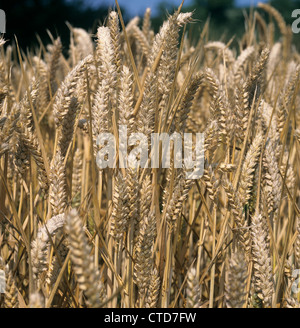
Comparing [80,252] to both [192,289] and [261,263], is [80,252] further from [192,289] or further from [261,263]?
[261,263]

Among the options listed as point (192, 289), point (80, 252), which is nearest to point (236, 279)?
point (192, 289)

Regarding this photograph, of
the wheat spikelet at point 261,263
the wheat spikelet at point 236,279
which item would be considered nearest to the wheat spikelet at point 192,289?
the wheat spikelet at point 236,279

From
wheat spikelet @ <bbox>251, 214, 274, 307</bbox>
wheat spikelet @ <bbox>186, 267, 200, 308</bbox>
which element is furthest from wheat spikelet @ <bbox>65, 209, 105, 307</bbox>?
wheat spikelet @ <bbox>251, 214, 274, 307</bbox>

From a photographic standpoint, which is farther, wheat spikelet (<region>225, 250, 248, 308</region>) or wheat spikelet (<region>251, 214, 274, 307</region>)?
wheat spikelet (<region>251, 214, 274, 307</region>)

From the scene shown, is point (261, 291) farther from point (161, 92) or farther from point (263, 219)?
point (161, 92)

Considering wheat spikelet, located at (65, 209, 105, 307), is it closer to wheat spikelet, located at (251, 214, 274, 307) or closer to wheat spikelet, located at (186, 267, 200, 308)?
wheat spikelet, located at (186, 267, 200, 308)

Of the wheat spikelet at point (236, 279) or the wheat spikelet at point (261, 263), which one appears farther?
the wheat spikelet at point (261, 263)

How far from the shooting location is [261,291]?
2.43ft

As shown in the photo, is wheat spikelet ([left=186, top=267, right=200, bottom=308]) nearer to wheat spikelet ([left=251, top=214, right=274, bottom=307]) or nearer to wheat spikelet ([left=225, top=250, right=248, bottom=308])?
wheat spikelet ([left=225, top=250, right=248, bottom=308])

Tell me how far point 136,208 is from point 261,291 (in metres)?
0.28

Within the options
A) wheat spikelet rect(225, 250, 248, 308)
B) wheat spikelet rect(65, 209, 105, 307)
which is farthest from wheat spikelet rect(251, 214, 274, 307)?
wheat spikelet rect(65, 209, 105, 307)

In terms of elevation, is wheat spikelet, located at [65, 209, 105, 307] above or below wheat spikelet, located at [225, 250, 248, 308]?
above

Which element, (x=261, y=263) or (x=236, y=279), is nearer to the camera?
(x=236, y=279)

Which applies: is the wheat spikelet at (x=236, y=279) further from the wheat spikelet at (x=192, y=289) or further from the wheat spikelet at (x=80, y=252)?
the wheat spikelet at (x=80, y=252)
